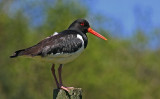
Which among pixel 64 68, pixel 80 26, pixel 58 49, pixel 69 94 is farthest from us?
pixel 64 68

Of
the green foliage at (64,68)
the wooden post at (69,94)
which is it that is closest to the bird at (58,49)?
the wooden post at (69,94)

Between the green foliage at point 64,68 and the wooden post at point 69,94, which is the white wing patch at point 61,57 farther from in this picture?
the green foliage at point 64,68

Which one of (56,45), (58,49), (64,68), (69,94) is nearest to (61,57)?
(58,49)

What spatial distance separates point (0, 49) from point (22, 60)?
2184 millimetres

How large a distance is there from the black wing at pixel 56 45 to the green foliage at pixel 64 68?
16.7 metres

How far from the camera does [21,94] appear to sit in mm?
28703

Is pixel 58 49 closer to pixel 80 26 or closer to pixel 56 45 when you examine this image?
pixel 56 45

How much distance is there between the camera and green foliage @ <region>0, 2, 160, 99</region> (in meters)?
31.5

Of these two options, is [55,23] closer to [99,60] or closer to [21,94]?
[99,60]

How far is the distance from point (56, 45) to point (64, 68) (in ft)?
77.2

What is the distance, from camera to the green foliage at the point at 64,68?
1238 inches

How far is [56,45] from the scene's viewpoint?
11.3 m

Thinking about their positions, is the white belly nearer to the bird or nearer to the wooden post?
the bird

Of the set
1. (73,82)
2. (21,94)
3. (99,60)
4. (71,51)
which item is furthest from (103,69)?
(71,51)
